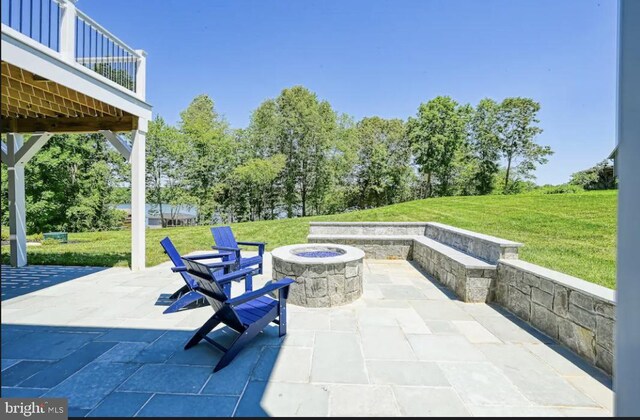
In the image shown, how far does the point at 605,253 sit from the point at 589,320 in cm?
352

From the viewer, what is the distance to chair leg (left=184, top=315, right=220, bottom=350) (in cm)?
306

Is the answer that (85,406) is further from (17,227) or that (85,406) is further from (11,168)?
(11,168)

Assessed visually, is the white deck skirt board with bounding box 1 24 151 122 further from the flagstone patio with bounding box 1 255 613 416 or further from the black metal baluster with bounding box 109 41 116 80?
the flagstone patio with bounding box 1 255 613 416

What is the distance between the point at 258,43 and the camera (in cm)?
1086

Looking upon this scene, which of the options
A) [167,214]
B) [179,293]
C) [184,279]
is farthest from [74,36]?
[167,214]

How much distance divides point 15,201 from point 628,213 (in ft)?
30.9

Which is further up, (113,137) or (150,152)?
(150,152)

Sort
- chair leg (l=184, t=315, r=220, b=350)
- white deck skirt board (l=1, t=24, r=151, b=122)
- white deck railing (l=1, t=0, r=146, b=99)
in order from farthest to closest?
white deck railing (l=1, t=0, r=146, b=99) → white deck skirt board (l=1, t=24, r=151, b=122) → chair leg (l=184, t=315, r=220, b=350)

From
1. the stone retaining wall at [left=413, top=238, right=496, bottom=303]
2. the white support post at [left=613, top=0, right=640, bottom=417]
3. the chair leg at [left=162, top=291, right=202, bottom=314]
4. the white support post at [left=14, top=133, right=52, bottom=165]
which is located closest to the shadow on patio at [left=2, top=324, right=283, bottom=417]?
the chair leg at [left=162, top=291, right=202, bottom=314]

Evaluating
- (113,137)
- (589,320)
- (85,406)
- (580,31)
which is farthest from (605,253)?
(113,137)

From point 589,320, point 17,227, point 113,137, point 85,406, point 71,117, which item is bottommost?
point 85,406

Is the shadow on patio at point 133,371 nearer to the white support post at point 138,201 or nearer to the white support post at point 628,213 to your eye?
the white support post at point 628,213

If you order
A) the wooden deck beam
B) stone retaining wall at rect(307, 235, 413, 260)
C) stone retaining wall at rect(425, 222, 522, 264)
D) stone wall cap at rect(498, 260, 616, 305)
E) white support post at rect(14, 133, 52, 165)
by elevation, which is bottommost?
stone retaining wall at rect(307, 235, 413, 260)

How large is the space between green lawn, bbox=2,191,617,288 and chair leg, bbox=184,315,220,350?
14.9 ft
